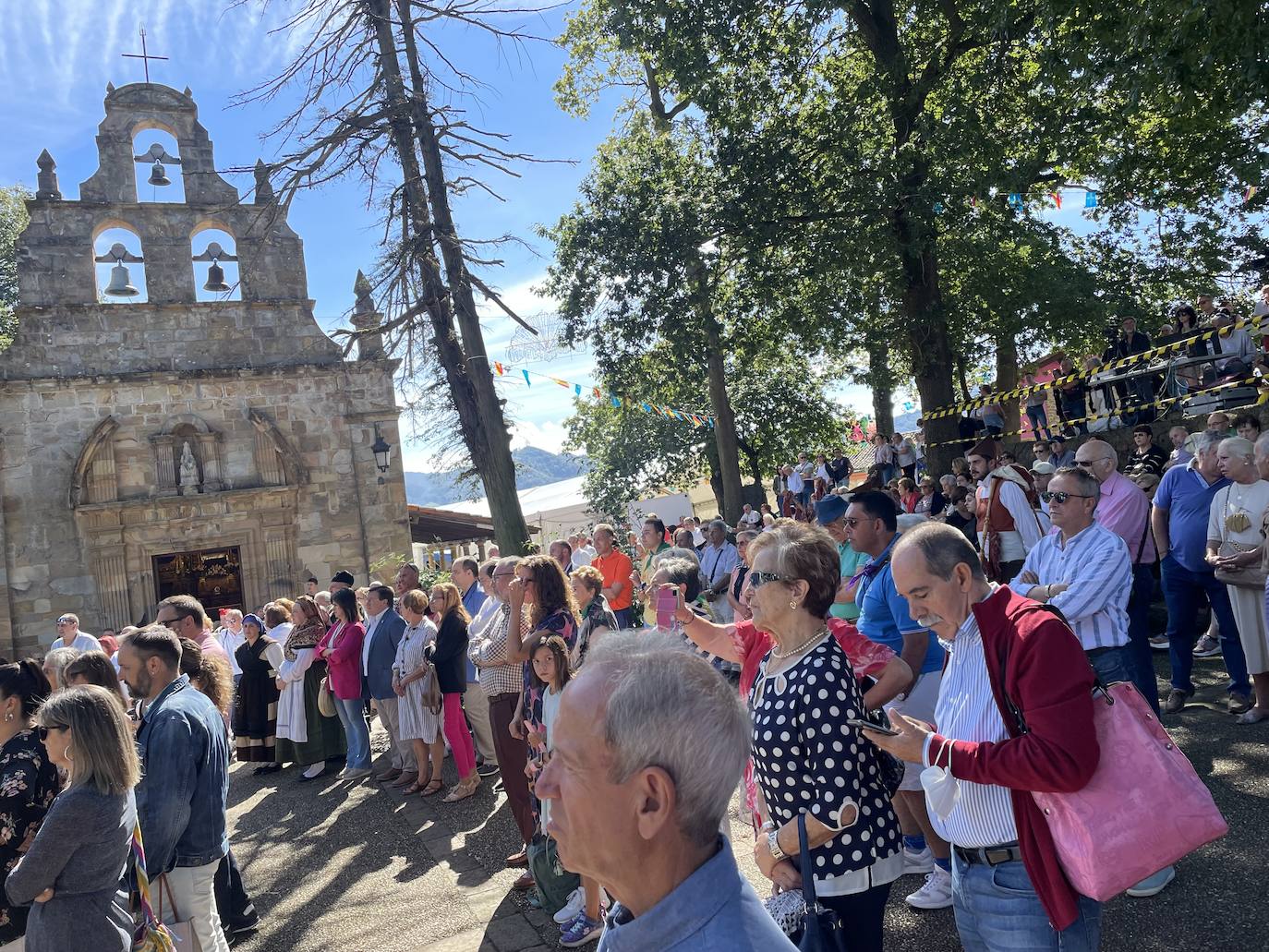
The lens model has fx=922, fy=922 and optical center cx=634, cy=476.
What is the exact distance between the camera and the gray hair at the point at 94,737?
350cm

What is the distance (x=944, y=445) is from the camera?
596 inches

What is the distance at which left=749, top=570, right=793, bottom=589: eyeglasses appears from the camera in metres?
3.14

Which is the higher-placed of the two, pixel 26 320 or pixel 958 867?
pixel 26 320

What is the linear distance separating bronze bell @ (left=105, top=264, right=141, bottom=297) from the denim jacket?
1798 centimetres

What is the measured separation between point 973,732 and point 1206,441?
5860 mm

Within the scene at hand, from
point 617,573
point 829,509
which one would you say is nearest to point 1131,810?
point 829,509

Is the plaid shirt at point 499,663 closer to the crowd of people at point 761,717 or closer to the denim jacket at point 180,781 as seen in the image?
the crowd of people at point 761,717

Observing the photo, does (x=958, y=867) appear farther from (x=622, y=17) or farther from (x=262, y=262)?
(x=262, y=262)

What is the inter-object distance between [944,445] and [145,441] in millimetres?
16903

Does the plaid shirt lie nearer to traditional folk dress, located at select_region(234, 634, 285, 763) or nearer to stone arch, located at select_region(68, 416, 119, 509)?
traditional folk dress, located at select_region(234, 634, 285, 763)

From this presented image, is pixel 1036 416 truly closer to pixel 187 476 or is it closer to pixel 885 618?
pixel 885 618

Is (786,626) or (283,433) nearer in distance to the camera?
(786,626)

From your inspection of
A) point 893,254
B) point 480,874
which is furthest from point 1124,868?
point 893,254

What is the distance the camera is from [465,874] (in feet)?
20.2
